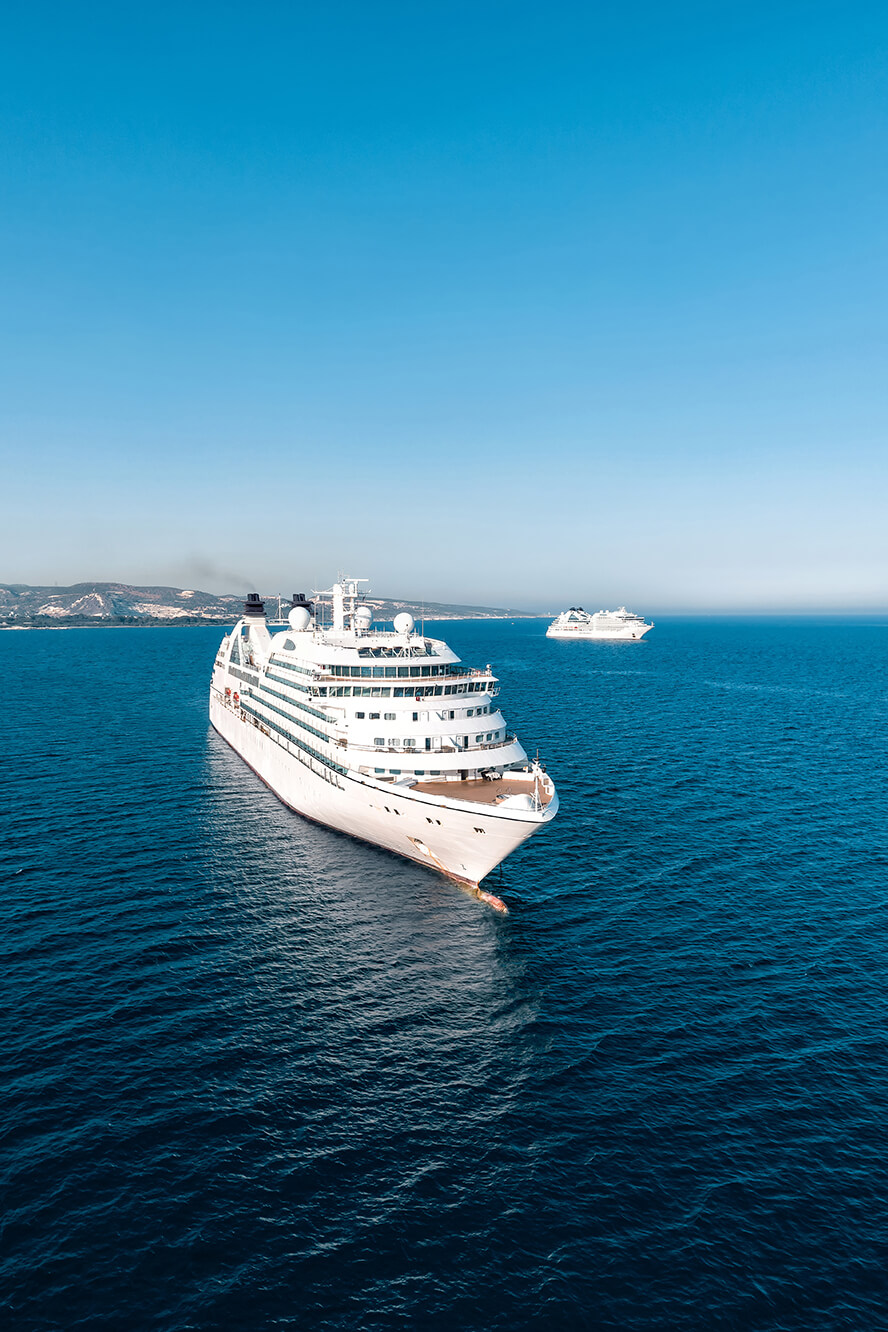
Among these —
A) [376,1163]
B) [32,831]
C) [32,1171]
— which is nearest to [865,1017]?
[376,1163]

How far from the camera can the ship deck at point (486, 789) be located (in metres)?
43.3

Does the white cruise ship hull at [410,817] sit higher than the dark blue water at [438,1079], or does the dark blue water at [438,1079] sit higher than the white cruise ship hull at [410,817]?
the white cruise ship hull at [410,817]

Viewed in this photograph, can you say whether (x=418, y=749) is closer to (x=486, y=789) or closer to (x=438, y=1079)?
(x=486, y=789)

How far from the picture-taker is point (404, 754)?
48344 mm

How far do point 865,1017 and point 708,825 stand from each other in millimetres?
25879

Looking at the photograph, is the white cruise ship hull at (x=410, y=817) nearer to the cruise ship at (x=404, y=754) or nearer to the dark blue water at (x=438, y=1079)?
the cruise ship at (x=404, y=754)

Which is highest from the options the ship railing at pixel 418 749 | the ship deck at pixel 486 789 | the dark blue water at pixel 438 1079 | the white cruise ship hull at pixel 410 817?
the ship railing at pixel 418 749

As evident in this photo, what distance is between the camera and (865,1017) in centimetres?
3253

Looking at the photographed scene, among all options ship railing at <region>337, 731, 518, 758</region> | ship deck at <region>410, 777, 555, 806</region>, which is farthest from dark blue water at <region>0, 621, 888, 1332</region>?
ship railing at <region>337, 731, 518, 758</region>

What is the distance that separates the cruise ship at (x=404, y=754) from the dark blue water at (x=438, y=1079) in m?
3.58

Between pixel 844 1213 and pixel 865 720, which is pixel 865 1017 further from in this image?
pixel 865 720

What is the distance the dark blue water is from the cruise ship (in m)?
3.58

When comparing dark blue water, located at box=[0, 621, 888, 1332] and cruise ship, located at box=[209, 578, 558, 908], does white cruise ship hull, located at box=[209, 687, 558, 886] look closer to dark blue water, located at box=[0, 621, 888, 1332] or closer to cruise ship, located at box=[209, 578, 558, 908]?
cruise ship, located at box=[209, 578, 558, 908]

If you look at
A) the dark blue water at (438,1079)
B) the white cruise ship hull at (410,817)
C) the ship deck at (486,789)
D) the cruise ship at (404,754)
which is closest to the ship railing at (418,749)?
the cruise ship at (404,754)
